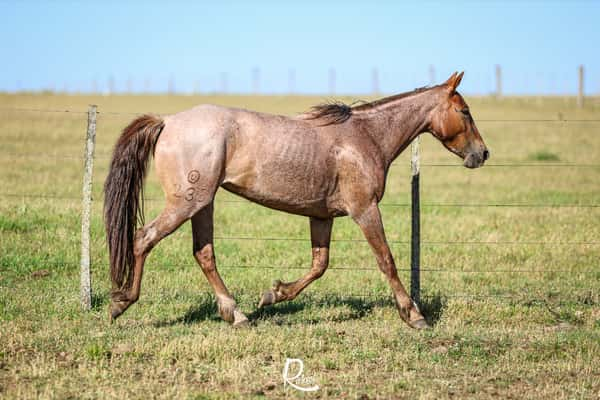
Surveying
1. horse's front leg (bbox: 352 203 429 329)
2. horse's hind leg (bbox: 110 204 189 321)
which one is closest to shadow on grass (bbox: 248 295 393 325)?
horse's front leg (bbox: 352 203 429 329)

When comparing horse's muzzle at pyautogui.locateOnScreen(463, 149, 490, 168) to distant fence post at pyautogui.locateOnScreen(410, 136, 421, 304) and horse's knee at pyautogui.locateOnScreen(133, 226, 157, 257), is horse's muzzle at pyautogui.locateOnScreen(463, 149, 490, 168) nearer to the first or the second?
distant fence post at pyautogui.locateOnScreen(410, 136, 421, 304)

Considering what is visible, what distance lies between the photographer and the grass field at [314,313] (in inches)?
219

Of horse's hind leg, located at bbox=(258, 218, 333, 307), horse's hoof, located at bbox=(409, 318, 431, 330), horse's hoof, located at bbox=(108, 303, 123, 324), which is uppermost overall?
horse's hind leg, located at bbox=(258, 218, 333, 307)

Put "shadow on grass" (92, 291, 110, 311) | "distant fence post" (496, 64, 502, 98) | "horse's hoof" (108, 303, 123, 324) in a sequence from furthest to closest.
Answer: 1. "distant fence post" (496, 64, 502, 98)
2. "shadow on grass" (92, 291, 110, 311)
3. "horse's hoof" (108, 303, 123, 324)

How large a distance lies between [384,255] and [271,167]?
55.7 inches

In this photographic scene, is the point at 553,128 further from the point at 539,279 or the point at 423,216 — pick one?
the point at 539,279

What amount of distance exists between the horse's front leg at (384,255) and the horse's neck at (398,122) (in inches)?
27.1

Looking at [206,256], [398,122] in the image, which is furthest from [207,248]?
[398,122]

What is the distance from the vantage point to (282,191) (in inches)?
276

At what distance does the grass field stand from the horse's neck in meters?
1.37

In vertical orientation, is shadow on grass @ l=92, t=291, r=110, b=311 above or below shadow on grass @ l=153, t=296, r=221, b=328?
above

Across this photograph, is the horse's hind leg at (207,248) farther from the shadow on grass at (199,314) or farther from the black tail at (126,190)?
the black tail at (126,190)

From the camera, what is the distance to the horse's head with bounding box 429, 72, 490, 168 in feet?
25.0

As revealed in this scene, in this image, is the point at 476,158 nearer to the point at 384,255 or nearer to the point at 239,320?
the point at 384,255
